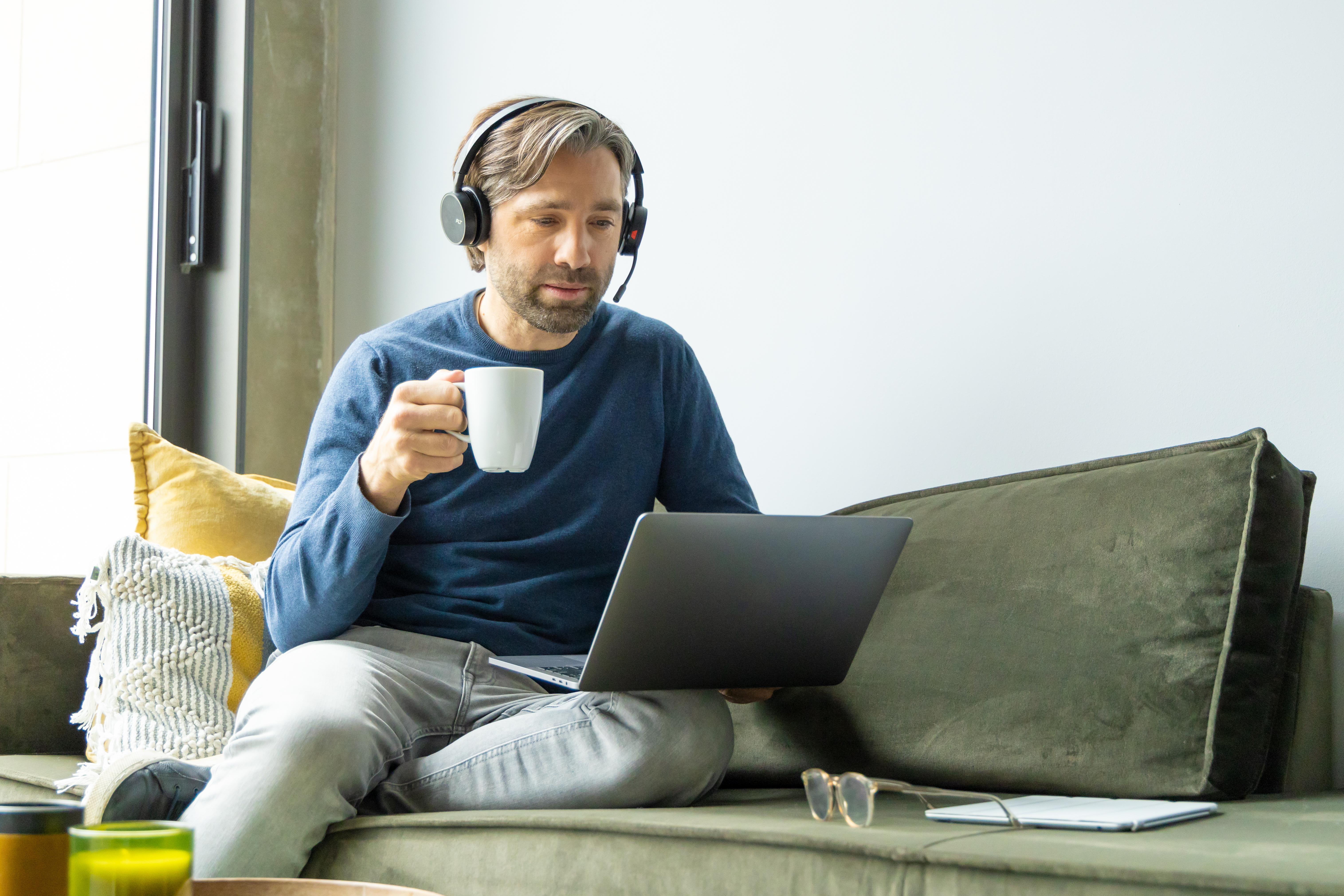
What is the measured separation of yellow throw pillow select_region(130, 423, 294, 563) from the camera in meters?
1.78

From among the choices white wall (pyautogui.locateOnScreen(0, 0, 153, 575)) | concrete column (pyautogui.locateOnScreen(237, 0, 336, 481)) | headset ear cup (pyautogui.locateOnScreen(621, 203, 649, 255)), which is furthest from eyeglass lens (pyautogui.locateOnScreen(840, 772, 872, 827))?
white wall (pyautogui.locateOnScreen(0, 0, 153, 575))

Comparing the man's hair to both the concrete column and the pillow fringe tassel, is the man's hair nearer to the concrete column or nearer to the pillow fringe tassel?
the pillow fringe tassel

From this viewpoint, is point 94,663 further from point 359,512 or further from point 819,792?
point 819,792

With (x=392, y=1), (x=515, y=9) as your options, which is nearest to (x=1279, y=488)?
(x=515, y=9)

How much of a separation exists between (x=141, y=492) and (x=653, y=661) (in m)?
1.02

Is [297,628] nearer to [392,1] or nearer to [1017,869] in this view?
[1017,869]

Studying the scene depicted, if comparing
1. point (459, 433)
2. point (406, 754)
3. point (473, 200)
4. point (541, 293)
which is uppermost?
point (473, 200)

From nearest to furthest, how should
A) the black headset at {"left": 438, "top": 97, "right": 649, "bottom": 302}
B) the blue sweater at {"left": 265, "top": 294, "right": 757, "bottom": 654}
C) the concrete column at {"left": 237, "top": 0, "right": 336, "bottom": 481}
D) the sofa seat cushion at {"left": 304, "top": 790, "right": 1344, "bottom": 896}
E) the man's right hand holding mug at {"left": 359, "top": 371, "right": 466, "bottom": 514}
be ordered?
1. the sofa seat cushion at {"left": 304, "top": 790, "right": 1344, "bottom": 896}
2. the man's right hand holding mug at {"left": 359, "top": 371, "right": 466, "bottom": 514}
3. the blue sweater at {"left": 265, "top": 294, "right": 757, "bottom": 654}
4. the black headset at {"left": 438, "top": 97, "right": 649, "bottom": 302}
5. the concrete column at {"left": 237, "top": 0, "right": 336, "bottom": 481}

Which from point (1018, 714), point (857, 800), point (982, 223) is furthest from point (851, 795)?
point (982, 223)

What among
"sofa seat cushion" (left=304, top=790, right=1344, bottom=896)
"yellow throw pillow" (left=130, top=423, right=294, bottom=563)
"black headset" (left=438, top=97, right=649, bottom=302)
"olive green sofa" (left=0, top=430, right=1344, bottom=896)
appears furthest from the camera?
"yellow throw pillow" (left=130, top=423, right=294, bottom=563)

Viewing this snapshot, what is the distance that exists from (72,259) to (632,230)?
1.50m

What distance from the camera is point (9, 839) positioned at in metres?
0.68

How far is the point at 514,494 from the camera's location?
59.9 inches

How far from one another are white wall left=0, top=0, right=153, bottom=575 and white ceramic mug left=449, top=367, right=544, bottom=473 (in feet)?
5.36
